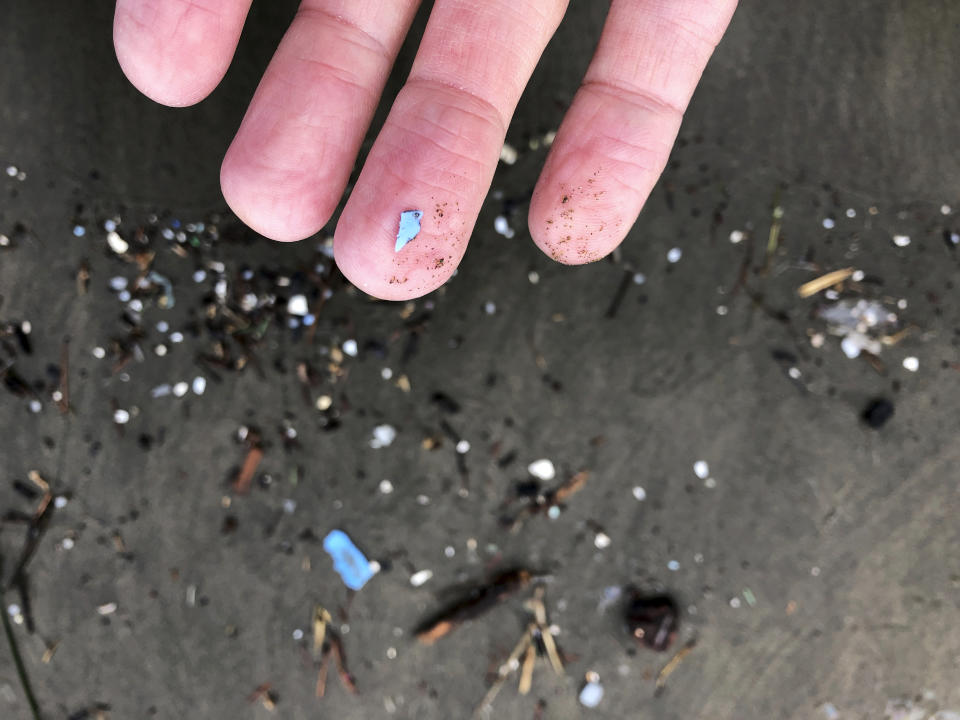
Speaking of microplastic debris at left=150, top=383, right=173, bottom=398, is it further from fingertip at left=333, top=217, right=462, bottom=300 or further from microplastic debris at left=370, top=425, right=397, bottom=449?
fingertip at left=333, top=217, right=462, bottom=300

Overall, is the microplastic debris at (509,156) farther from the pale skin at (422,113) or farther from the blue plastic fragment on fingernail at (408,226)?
the blue plastic fragment on fingernail at (408,226)

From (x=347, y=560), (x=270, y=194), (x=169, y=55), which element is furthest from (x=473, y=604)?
(x=169, y=55)

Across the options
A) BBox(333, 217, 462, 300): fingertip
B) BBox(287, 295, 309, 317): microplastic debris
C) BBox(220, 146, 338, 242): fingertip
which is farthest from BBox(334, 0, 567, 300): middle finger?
BBox(287, 295, 309, 317): microplastic debris

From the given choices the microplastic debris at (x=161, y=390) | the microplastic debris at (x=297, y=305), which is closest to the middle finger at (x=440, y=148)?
the microplastic debris at (x=297, y=305)

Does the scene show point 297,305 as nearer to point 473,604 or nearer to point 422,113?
point 422,113

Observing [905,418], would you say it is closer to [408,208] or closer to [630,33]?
[630,33]
